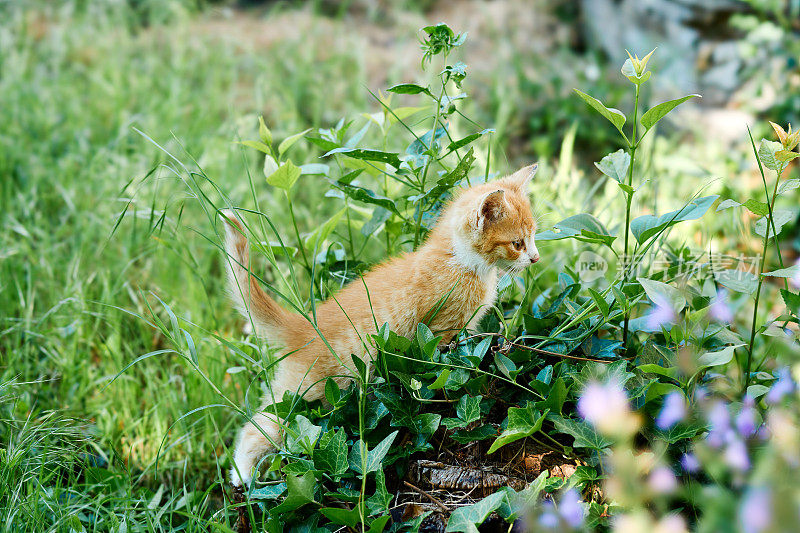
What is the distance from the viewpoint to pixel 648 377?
1447 mm

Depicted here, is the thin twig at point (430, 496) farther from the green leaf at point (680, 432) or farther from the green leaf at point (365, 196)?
A: the green leaf at point (365, 196)

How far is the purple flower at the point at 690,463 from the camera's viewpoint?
1247mm

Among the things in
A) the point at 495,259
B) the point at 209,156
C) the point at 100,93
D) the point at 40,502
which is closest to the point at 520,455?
the point at 495,259

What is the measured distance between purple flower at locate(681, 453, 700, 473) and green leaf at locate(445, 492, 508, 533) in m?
0.36

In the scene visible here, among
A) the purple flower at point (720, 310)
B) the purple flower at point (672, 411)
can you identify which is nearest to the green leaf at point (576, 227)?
the purple flower at point (720, 310)

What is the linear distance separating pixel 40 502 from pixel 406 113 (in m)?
1.39

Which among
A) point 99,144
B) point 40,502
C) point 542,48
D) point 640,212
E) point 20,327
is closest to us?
point 40,502

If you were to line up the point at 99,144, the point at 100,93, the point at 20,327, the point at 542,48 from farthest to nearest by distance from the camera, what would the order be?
the point at 542,48
the point at 100,93
the point at 99,144
the point at 20,327

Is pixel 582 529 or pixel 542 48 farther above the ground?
pixel 542 48

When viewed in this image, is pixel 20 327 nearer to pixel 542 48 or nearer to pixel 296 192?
pixel 296 192

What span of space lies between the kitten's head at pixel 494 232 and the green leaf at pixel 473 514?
0.68m

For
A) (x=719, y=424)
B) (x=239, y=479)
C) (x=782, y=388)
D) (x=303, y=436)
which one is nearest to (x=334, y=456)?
(x=303, y=436)

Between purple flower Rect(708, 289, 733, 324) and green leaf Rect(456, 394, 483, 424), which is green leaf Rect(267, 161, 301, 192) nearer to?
green leaf Rect(456, 394, 483, 424)

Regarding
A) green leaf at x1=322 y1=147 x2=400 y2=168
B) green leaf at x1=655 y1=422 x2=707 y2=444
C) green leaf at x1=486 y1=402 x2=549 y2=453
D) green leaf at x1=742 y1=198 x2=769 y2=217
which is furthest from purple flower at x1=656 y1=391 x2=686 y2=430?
green leaf at x1=322 y1=147 x2=400 y2=168
